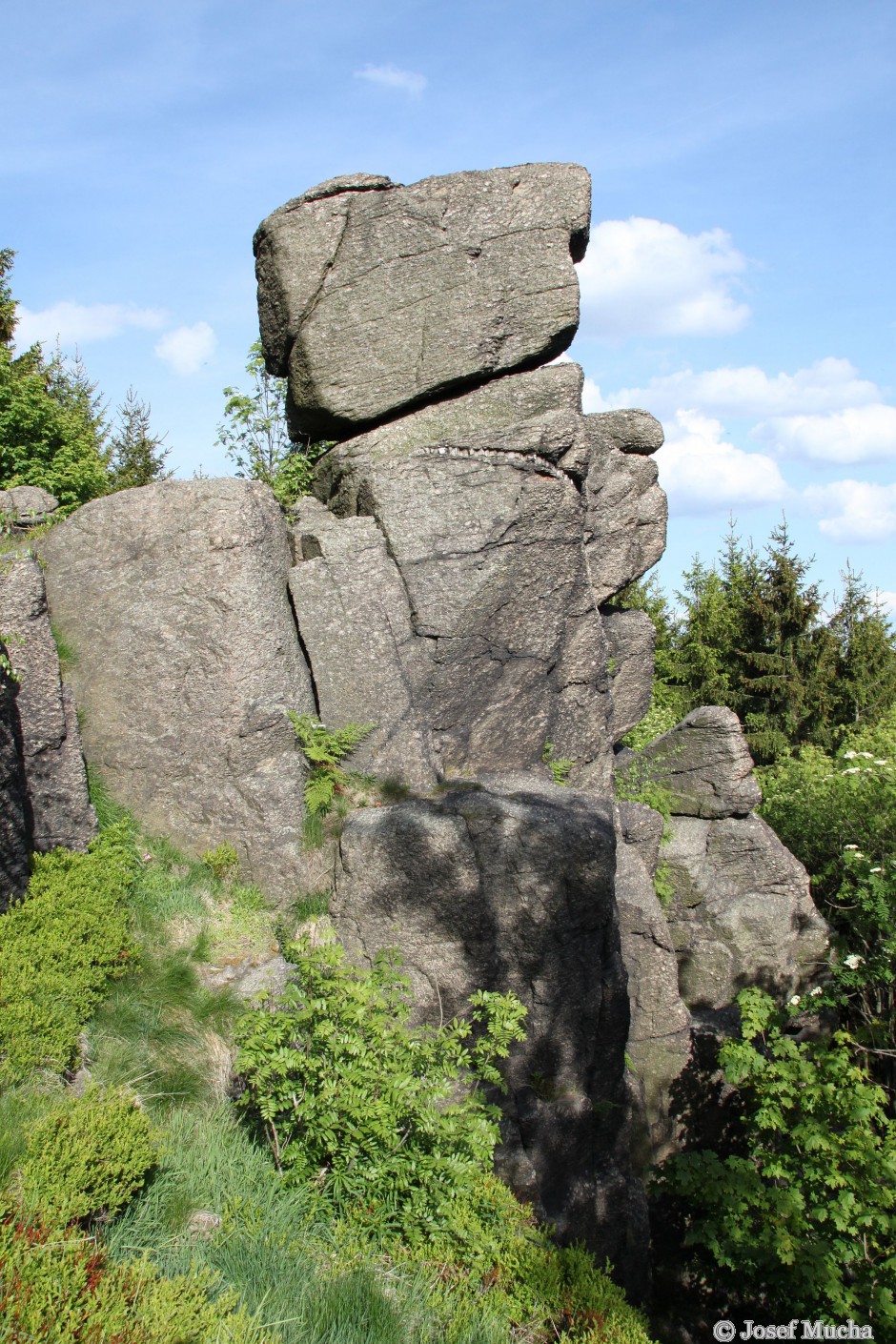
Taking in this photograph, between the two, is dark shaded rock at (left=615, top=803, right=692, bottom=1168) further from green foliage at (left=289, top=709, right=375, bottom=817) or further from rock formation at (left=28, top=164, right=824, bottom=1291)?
green foliage at (left=289, top=709, right=375, bottom=817)

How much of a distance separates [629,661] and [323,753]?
18.6 ft

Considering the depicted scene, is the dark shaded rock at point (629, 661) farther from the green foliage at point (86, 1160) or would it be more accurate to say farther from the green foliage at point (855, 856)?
the green foliage at point (86, 1160)

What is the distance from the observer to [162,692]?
24.7ft

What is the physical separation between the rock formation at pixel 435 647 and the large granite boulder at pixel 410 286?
1.0 inches

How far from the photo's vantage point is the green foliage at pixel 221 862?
727 centimetres

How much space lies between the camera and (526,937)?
688 centimetres

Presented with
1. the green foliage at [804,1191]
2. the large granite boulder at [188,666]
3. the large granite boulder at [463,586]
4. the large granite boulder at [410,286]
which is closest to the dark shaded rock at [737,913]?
the large granite boulder at [463,586]

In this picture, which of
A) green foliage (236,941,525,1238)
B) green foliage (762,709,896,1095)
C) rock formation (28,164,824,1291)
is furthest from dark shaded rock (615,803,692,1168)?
green foliage (236,941,525,1238)

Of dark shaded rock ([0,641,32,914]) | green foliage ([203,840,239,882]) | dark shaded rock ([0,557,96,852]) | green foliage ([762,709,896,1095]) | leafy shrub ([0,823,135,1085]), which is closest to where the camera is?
leafy shrub ([0,823,135,1085])

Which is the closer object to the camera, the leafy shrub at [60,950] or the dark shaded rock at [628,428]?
the leafy shrub at [60,950]

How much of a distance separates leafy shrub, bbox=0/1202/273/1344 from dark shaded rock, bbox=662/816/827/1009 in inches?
375

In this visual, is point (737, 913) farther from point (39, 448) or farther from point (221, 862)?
point (39, 448)

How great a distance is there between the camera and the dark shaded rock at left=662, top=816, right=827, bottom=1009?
12.1 m

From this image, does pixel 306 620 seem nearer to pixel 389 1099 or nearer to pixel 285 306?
pixel 285 306
